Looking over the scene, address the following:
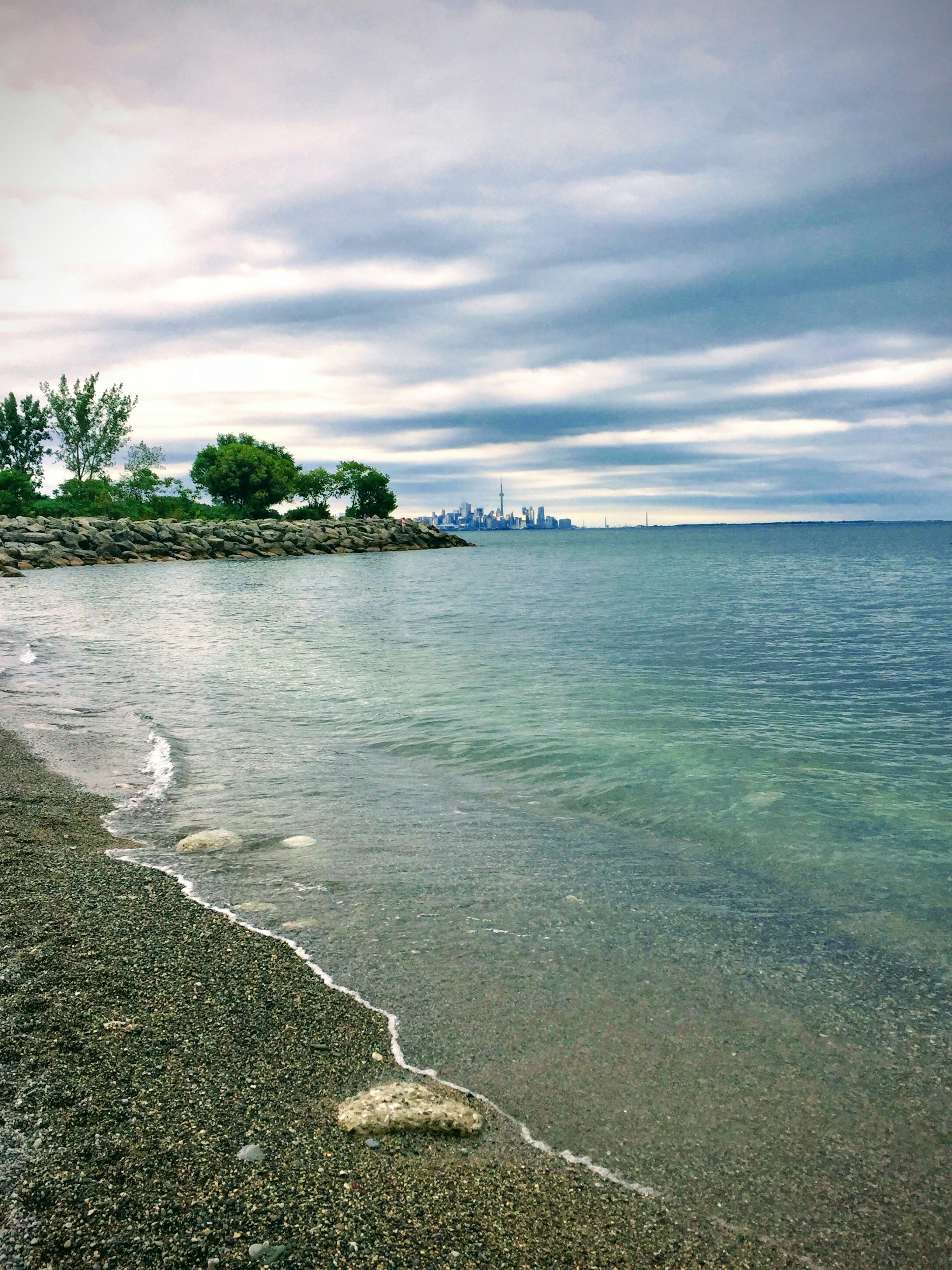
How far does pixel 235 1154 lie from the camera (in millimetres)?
3230

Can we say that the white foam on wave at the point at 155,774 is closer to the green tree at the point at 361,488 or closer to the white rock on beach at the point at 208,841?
the white rock on beach at the point at 208,841

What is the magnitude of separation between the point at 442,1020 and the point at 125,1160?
1887 millimetres

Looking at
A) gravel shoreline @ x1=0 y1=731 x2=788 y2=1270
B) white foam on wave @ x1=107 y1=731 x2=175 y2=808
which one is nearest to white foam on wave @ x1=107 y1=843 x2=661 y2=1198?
gravel shoreline @ x1=0 y1=731 x2=788 y2=1270

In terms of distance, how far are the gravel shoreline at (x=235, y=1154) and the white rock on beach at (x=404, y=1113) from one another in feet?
0.17

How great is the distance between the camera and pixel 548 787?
31.6 feet

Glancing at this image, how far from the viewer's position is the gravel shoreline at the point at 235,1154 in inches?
111

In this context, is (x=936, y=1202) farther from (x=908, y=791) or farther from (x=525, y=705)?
(x=525, y=705)

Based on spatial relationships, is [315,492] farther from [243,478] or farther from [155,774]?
[155,774]

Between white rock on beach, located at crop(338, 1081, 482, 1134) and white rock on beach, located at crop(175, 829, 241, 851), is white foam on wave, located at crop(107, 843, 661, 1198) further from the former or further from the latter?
white rock on beach, located at crop(175, 829, 241, 851)

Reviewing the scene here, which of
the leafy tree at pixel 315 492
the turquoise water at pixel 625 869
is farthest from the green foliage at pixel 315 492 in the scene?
the turquoise water at pixel 625 869

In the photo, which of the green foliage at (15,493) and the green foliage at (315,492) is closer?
the green foliage at (15,493)

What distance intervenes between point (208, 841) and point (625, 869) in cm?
376

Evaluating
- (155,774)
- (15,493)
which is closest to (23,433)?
(15,493)

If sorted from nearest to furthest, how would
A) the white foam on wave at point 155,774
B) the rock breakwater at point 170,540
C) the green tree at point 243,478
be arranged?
the white foam on wave at point 155,774 < the rock breakwater at point 170,540 < the green tree at point 243,478
